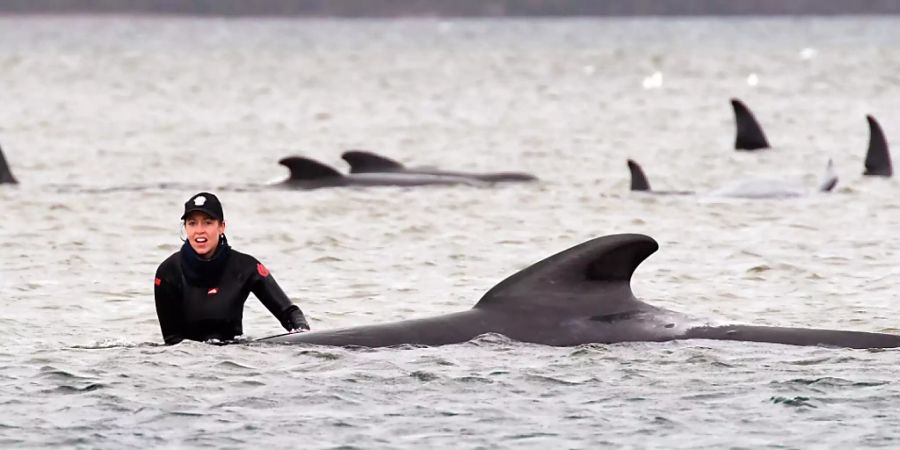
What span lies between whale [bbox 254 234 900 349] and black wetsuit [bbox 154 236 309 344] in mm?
304

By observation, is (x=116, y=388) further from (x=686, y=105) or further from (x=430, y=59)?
(x=430, y=59)

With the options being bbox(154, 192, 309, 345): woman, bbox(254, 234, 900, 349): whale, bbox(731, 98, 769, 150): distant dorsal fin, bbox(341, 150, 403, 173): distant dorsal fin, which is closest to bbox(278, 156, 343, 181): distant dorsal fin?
bbox(341, 150, 403, 173): distant dorsal fin

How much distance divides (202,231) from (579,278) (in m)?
2.43

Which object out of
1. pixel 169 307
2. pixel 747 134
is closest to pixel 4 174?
pixel 747 134

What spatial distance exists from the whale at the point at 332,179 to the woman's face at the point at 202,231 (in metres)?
14.3

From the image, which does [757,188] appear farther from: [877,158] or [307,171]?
[307,171]

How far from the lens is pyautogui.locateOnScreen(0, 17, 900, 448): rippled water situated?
11.7m

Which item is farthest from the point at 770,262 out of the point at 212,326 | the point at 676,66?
the point at 676,66

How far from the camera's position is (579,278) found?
13039mm

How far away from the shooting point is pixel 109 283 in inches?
741

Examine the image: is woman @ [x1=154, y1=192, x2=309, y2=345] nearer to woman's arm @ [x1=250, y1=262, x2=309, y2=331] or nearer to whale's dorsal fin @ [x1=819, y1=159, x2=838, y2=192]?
woman's arm @ [x1=250, y1=262, x2=309, y2=331]

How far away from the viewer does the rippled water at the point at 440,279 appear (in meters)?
11.7

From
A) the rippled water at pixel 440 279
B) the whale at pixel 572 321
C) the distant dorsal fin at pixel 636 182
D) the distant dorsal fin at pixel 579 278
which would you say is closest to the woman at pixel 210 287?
the rippled water at pixel 440 279

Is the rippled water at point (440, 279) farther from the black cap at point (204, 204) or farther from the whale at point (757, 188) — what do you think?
the black cap at point (204, 204)
